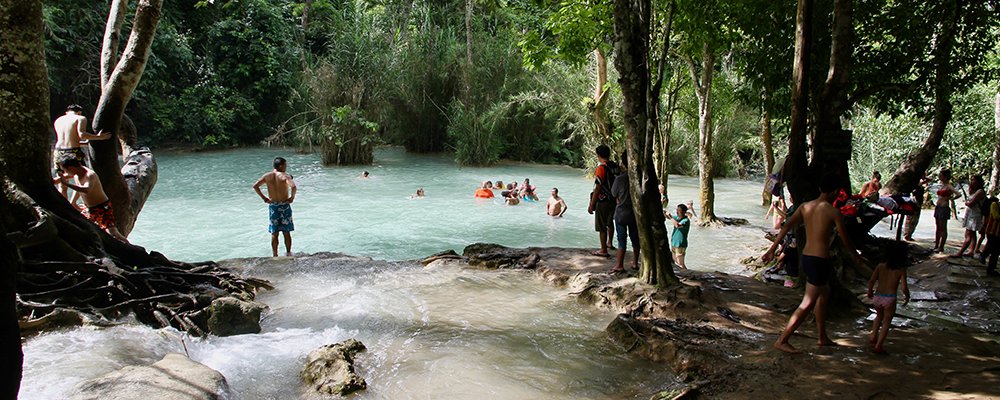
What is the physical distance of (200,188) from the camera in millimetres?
20938

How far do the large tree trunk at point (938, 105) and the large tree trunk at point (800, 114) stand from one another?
3467 mm

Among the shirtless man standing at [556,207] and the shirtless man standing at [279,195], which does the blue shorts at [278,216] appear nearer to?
the shirtless man standing at [279,195]

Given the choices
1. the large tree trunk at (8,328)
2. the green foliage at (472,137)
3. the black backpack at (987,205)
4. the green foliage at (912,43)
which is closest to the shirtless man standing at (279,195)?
the large tree trunk at (8,328)

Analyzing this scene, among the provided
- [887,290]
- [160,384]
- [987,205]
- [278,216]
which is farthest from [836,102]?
[278,216]

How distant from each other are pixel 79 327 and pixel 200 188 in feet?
55.9

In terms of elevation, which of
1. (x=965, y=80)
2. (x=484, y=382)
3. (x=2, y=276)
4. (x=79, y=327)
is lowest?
(x=484, y=382)

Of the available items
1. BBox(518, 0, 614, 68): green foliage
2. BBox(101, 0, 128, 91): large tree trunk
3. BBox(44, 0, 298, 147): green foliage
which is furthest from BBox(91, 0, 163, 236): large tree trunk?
BBox(44, 0, 298, 147): green foliage

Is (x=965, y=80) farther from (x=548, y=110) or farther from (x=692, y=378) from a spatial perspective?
(x=548, y=110)

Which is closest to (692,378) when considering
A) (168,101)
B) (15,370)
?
(15,370)

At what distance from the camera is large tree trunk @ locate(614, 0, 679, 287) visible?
6691 millimetres

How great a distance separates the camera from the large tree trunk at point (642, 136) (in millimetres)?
6691

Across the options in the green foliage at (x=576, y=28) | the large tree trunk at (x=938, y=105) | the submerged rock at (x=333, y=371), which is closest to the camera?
the submerged rock at (x=333, y=371)

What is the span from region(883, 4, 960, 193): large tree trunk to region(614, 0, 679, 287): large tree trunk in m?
5.00

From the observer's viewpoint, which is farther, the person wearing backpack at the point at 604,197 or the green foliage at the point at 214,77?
the green foliage at the point at 214,77
